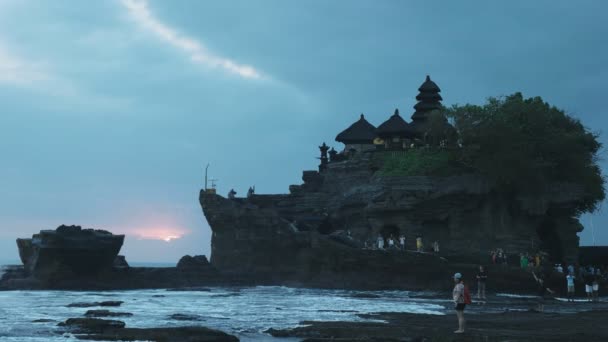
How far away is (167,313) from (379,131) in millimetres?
36486

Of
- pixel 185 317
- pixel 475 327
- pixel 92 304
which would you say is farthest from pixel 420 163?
pixel 475 327

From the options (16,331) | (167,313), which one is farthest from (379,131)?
(16,331)

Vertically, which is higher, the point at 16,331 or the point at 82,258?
the point at 82,258

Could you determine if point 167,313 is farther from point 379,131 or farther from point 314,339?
point 379,131

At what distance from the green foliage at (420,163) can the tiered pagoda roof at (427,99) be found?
937cm

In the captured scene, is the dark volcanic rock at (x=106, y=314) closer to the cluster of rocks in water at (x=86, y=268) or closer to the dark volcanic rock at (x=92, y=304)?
the dark volcanic rock at (x=92, y=304)

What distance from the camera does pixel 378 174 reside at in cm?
6456

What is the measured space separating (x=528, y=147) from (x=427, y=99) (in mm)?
15569

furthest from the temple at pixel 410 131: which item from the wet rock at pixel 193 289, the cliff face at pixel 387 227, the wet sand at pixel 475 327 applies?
the wet sand at pixel 475 327

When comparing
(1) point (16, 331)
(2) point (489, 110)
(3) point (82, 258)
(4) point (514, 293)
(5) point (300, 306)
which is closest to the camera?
(1) point (16, 331)

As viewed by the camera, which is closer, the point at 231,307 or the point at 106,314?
the point at 106,314

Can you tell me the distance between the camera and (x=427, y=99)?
74.7 meters

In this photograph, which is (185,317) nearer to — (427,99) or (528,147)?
(528,147)

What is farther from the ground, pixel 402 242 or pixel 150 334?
pixel 402 242
